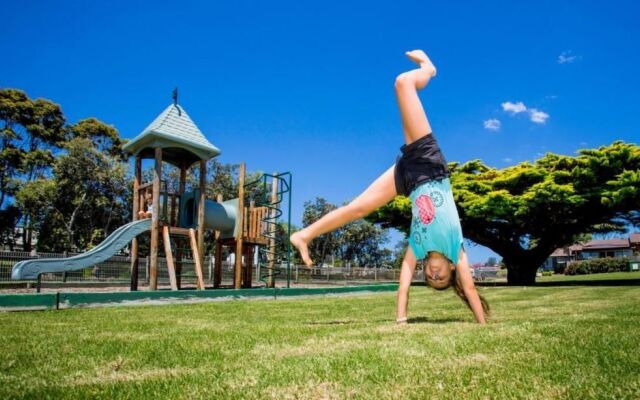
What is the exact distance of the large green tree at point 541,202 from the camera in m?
23.7

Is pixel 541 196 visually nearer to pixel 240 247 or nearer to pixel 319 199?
pixel 240 247

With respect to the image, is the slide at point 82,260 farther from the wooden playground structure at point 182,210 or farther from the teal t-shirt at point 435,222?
the teal t-shirt at point 435,222

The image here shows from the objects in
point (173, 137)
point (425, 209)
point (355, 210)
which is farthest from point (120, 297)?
point (425, 209)

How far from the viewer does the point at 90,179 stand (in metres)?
38.1

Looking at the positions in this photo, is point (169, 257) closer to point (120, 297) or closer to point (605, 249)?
point (120, 297)

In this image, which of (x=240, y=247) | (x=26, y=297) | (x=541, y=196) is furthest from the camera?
(x=541, y=196)

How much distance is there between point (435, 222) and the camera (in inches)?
203

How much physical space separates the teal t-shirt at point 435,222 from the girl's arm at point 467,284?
15 centimetres

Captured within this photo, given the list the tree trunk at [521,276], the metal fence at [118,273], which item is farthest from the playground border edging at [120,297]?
the tree trunk at [521,276]

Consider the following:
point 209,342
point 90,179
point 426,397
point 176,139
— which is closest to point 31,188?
point 90,179

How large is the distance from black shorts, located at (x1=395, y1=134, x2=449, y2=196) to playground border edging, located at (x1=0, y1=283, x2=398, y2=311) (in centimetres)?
750

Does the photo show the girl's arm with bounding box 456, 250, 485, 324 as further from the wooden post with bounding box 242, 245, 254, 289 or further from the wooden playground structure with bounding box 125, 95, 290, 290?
the wooden post with bounding box 242, 245, 254, 289

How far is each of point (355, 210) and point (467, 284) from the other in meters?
1.55

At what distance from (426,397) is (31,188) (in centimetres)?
4229
